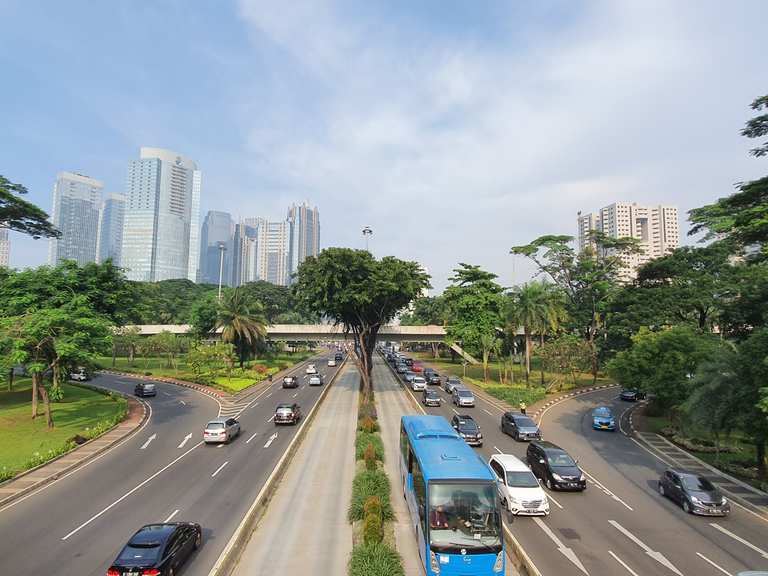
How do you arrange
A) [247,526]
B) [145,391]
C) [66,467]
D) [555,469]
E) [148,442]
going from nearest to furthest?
[247,526] → [555,469] → [66,467] → [148,442] → [145,391]

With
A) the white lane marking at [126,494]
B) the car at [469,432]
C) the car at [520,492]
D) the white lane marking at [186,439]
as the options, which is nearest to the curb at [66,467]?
the white lane marking at [186,439]

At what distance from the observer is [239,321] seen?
67188 mm

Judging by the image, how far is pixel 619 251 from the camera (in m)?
76.6

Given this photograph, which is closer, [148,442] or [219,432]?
[219,432]

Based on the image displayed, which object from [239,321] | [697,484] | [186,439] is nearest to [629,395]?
[697,484]

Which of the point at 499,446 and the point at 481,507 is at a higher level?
the point at 481,507

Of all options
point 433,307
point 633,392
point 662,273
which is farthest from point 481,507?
point 433,307

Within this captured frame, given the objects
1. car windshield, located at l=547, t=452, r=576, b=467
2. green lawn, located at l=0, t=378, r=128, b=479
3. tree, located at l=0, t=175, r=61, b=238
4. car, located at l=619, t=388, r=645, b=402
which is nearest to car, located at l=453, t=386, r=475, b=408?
car, located at l=619, t=388, r=645, b=402

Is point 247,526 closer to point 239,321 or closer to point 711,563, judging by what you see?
point 711,563

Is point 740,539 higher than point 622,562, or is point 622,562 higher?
point 622,562

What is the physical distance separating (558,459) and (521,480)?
4.79 metres

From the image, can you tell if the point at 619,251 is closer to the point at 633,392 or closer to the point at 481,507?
the point at 633,392

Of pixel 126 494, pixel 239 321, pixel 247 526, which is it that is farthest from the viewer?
pixel 239 321

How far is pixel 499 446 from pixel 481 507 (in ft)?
62.5
